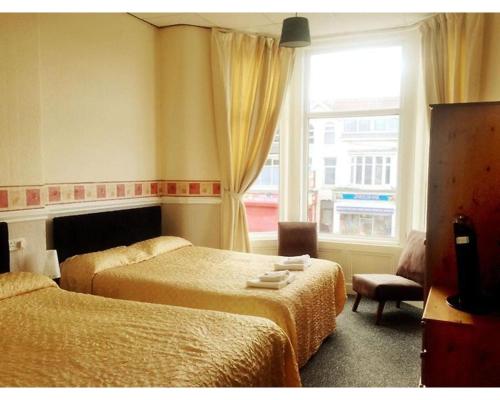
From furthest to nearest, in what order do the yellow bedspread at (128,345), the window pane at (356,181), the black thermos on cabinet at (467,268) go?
the window pane at (356,181)
the black thermos on cabinet at (467,268)
the yellow bedspread at (128,345)

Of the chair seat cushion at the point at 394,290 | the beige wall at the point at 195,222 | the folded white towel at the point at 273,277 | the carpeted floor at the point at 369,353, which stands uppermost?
the beige wall at the point at 195,222

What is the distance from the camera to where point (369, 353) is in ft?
10.2

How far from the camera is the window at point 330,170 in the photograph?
4676 mm

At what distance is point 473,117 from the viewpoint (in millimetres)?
2078

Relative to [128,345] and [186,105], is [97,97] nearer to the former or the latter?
[186,105]

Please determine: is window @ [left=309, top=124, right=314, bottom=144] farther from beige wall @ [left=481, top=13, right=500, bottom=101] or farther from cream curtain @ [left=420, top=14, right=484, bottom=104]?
beige wall @ [left=481, top=13, right=500, bottom=101]

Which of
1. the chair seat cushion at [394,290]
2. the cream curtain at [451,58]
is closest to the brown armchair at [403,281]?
the chair seat cushion at [394,290]

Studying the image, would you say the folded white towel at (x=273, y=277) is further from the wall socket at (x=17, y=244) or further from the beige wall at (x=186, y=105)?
the beige wall at (x=186, y=105)

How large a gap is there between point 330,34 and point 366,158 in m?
1.33

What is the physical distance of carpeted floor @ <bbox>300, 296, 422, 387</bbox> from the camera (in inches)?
108

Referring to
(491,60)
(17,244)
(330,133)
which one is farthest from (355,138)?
(17,244)

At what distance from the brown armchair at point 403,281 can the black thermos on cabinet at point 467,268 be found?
176 cm

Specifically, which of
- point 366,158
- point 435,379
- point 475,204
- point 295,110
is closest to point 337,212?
point 366,158

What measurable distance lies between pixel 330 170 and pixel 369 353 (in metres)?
2.13
